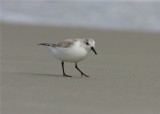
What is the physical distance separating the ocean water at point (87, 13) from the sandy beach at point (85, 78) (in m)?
1.68

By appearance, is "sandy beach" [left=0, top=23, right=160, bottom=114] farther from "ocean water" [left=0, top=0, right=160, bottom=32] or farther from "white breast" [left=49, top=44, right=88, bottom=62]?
"ocean water" [left=0, top=0, right=160, bottom=32]

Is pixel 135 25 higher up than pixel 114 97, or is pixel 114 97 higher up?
pixel 135 25

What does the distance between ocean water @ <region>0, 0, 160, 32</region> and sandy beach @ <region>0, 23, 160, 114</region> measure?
1.68 m

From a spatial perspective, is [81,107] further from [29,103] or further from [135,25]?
[135,25]

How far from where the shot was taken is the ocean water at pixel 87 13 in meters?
14.6

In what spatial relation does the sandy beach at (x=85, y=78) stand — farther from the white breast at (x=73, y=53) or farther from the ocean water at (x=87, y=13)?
the ocean water at (x=87, y=13)

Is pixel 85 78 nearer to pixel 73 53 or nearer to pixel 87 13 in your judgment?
pixel 73 53

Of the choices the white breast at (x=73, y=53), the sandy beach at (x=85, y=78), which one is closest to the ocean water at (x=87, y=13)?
the sandy beach at (x=85, y=78)

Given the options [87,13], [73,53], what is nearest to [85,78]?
[73,53]

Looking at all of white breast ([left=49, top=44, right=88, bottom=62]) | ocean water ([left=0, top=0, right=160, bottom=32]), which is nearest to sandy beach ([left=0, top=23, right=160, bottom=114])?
white breast ([left=49, top=44, right=88, bottom=62])

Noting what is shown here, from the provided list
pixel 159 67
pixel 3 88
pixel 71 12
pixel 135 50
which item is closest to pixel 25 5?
pixel 71 12

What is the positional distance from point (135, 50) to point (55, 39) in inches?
80.4

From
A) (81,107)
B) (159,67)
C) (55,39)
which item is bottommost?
(81,107)

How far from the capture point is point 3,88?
664 centimetres
